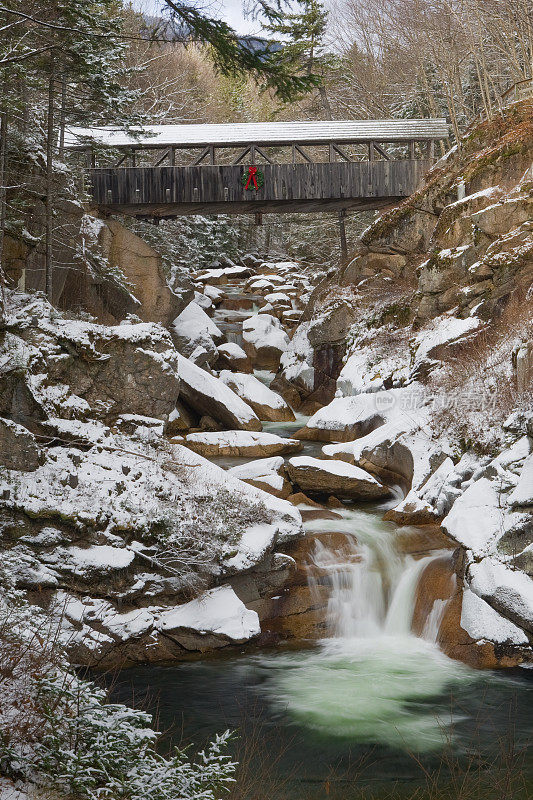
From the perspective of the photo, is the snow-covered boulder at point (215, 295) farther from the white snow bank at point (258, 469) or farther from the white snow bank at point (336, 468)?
the white snow bank at point (336, 468)

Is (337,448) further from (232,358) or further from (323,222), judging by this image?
(323,222)

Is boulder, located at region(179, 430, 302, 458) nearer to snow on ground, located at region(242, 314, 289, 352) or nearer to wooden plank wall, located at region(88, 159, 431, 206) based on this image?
snow on ground, located at region(242, 314, 289, 352)

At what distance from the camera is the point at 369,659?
773cm

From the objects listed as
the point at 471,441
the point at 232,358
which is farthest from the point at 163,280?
the point at 471,441

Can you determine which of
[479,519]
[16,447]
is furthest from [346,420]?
[16,447]

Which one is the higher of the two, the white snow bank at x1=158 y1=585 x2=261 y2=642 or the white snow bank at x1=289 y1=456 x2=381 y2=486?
the white snow bank at x1=289 y1=456 x2=381 y2=486

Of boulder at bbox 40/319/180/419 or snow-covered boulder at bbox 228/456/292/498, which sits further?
snow-covered boulder at bbox 228/456/292/498

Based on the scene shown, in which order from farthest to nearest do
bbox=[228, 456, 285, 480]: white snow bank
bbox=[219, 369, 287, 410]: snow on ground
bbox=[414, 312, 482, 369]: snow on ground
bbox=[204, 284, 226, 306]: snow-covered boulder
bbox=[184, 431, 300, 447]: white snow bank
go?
bbox=[204, 284, 226, 306]: snow-covered boulder → bbox=[219, 369, 287, 410]: snow on ground → bbox=[184, 431, 300, 447]: white snow bank → bbox=[414, 312, 482, 369]: snow on ground → bbox=[228, 456, 285, 480]: white snow bank

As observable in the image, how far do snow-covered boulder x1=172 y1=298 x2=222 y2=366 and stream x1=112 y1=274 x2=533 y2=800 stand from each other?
1013 centimetres

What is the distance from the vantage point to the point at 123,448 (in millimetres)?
10312

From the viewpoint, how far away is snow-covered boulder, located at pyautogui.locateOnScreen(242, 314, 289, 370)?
2055 centimetres

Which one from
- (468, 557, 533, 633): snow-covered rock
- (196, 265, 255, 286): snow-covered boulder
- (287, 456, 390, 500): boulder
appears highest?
(196, 265, 255, 286): snow-covered boulder

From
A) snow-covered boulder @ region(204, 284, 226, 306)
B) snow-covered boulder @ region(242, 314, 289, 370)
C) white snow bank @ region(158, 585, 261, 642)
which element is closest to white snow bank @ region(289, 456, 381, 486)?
white snow bank @ region(158, 585, 261, 642)

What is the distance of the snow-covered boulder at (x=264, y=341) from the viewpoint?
67.4 ft
